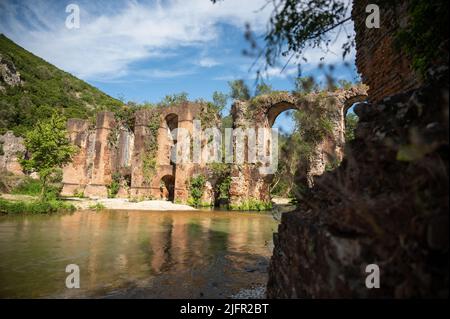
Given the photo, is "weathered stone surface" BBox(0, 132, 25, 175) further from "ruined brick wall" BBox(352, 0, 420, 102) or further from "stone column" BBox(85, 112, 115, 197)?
"ruined brick wall" BBox(352, 0, 420, 102)

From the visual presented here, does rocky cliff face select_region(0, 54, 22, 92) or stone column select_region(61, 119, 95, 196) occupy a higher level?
rocky cliff face select_region(0, 54, 22, 92)

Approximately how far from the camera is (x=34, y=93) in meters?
51.8

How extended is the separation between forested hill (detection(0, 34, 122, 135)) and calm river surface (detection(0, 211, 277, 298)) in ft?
98.2

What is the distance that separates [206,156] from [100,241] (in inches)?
682

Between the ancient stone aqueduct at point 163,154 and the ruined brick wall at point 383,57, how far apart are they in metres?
14.3

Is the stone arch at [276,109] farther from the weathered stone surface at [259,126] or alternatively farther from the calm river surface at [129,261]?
the calm river surface at [129,261]

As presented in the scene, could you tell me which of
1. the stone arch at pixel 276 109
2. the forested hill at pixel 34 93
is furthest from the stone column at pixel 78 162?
the stone arch at pixel 276 109

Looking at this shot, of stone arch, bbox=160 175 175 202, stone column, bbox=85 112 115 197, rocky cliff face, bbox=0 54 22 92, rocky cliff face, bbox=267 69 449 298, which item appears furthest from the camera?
rocky cliff face, bbox=0 54 22 92

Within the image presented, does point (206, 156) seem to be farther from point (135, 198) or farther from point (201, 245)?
point (201, 245)

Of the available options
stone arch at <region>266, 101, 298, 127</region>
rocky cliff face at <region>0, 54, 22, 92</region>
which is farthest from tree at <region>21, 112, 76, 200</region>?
rocky cliff face at <region>0, 54, 22, 92</region>

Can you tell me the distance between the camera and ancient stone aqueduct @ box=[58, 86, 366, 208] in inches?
887

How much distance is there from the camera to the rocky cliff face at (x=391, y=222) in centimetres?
173

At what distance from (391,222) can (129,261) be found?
569cm

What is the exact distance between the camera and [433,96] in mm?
2445
